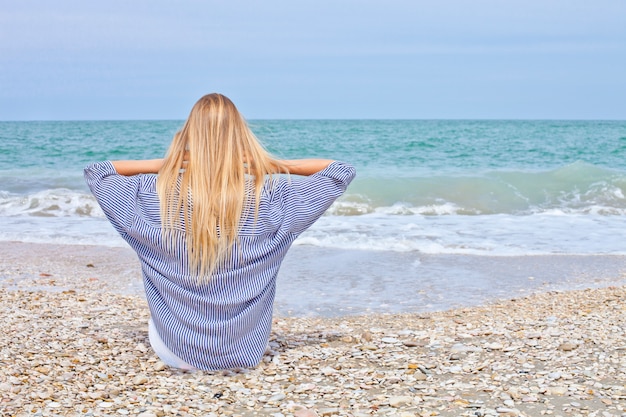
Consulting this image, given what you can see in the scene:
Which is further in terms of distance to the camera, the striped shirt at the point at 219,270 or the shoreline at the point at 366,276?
the shoreline at the point at 366,276

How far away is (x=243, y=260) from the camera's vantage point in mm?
3510

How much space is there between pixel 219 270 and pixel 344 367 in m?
0.87

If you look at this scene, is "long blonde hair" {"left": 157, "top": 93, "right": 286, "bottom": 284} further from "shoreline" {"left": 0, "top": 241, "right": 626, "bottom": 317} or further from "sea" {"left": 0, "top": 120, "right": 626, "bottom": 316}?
"shoreline" {"left": 0, "top": 241, "right": 626, "bottom": 317}

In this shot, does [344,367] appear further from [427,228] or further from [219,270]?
[427,228]

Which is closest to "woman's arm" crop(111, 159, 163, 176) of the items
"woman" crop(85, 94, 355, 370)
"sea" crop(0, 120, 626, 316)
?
"woman" crop(85, 94, 355, 370)

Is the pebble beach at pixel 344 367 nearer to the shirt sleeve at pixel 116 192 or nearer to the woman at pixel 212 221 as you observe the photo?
the woman at pixel 212 221

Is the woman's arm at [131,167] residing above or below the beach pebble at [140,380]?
above

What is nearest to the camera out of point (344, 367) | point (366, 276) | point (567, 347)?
point (344, 367)

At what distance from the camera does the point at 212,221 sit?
133 inches

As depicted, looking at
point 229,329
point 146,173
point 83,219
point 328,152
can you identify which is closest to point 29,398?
point 229,329

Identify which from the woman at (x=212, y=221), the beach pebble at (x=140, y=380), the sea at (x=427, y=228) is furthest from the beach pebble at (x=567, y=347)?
the beach pebble at (x=140, y=380)

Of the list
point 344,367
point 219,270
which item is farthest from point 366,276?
point 219,270

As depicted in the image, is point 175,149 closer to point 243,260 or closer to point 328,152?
point 243,260

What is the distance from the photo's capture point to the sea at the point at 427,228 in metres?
6.46
